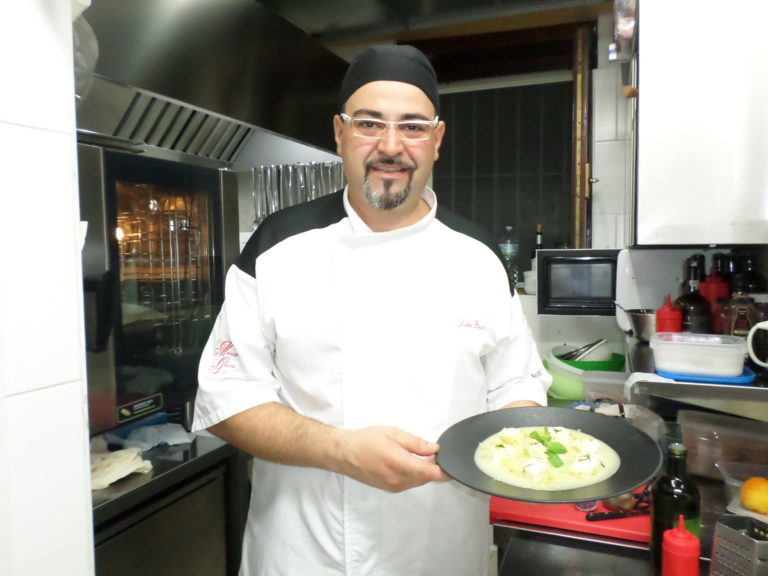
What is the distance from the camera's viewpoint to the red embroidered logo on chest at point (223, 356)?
1.30 m

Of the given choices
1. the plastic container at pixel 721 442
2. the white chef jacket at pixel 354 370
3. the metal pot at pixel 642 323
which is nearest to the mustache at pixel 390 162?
the white chef jacket at pixel 354 370

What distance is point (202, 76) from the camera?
7.17 feet

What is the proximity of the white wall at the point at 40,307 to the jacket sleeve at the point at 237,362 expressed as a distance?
0.34 metres

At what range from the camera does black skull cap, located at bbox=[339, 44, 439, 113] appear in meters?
1.33

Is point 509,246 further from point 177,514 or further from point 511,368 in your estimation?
point 177,514

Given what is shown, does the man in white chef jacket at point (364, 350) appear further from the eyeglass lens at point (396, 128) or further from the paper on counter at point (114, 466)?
the paper on counter at point (114, 466)

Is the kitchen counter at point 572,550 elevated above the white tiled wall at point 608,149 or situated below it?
below

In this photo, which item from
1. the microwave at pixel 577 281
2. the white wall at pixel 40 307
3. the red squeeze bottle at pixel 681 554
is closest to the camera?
the white wall at pixel 40 307

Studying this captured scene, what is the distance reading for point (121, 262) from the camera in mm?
1607

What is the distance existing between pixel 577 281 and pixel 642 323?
400 millimetres

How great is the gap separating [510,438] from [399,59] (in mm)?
921

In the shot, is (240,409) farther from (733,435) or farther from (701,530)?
(733,435)

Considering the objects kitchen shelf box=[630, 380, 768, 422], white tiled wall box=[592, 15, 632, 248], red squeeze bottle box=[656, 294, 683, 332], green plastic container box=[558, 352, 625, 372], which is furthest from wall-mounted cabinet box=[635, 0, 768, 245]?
white tiled wall box=[592, 15, 632, 248]

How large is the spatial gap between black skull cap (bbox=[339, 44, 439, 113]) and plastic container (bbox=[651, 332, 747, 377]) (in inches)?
40.0
